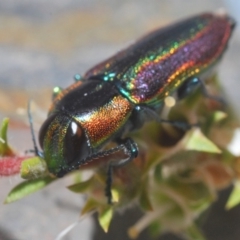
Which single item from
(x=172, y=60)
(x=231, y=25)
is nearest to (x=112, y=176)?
(x=172, y=60)

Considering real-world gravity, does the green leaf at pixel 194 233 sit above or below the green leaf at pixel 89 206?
below

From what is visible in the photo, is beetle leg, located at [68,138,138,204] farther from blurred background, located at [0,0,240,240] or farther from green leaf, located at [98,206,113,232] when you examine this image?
blurred background, located at [0,0,240,240]

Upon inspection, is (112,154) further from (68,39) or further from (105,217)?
(68,39)

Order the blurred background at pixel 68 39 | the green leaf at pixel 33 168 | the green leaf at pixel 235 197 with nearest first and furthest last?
the green leaf at pixel 33 168 → the green leaf at pixel 235 197 → the blurred background at pixel 68 39

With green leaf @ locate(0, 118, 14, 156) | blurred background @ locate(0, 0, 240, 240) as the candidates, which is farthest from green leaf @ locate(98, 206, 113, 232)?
blurred background @ locate(0, 0, 240, 240)

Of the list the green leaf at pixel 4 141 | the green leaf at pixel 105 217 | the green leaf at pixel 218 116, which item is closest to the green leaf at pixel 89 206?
the green leaf at pixel 105 217

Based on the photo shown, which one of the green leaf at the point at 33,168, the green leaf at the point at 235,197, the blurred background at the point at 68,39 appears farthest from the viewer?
the blurred background at the point at 68,39

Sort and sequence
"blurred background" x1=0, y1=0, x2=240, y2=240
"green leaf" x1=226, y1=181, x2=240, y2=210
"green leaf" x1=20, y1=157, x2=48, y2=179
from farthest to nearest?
"blurred background" x1=0, y1=0, x2=240, y2=240 → "green leaf" x1=226, y1=181, x2=240, y2=210 → "green leaf" x1=20, y1=157, x2=48, y2=179

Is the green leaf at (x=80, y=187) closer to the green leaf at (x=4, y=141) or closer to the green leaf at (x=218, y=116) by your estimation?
the green leaf at (x=4, y=141)
